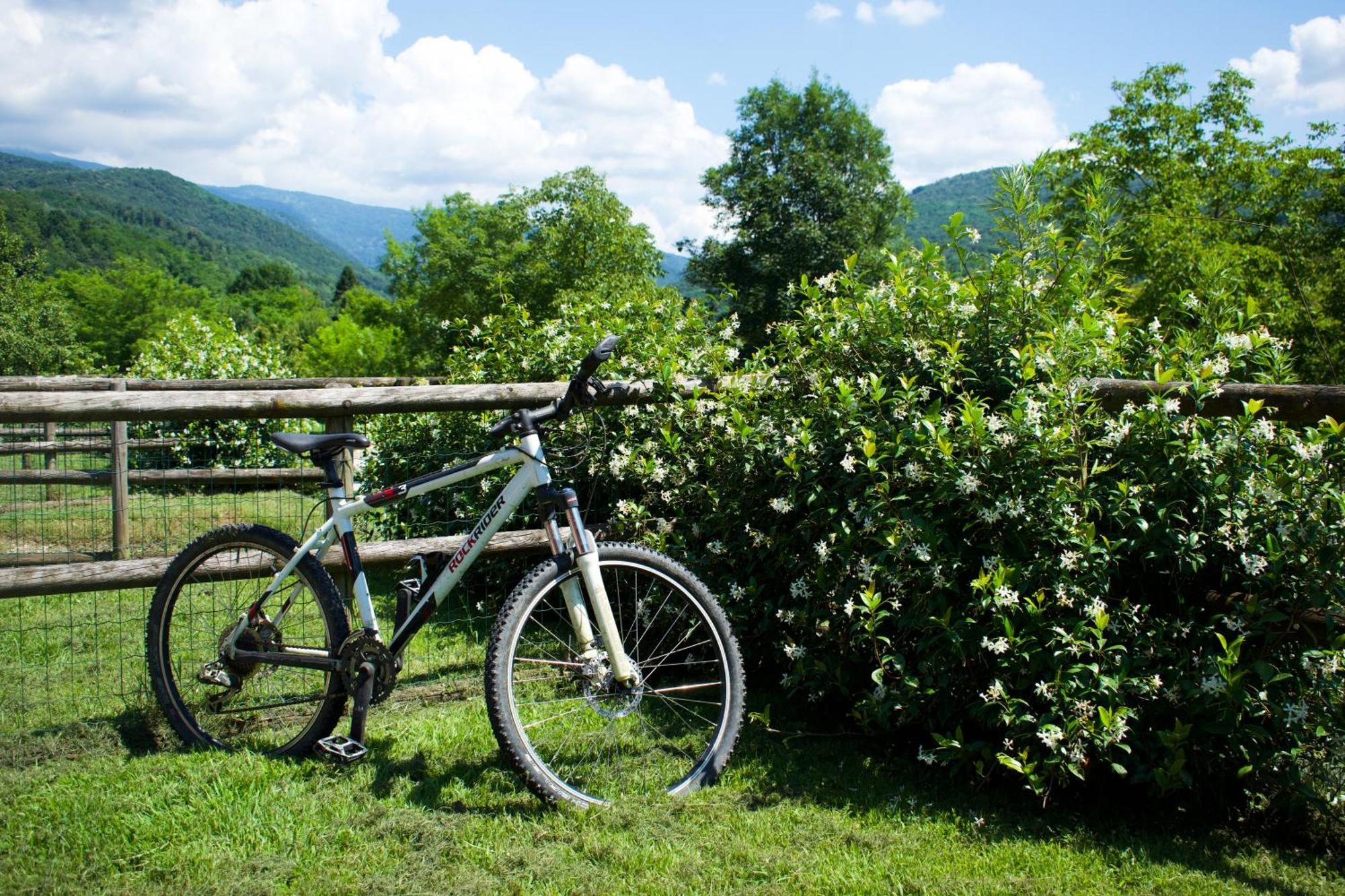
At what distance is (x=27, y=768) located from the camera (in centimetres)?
319

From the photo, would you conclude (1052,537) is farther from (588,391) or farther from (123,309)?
(123,309)

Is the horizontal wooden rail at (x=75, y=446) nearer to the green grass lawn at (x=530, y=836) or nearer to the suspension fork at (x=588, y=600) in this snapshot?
the green grass lawn at (x=530, y=836)

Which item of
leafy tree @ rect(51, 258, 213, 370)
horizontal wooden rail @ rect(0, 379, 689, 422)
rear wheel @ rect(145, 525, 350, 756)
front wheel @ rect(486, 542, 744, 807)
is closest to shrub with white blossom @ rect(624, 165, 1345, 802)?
front wheel @ rect(486, 542, 744, 807)

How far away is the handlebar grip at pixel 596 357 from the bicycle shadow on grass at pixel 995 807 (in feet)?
5.20

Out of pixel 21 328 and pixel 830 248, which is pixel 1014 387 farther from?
pixel 21 328

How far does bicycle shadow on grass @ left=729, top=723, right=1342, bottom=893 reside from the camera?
9.18ft

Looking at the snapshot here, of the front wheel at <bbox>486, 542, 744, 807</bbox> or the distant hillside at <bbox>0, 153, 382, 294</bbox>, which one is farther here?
the distant hillside at <bbox>0, 153, 382, 294</bbox>

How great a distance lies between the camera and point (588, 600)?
3.05m

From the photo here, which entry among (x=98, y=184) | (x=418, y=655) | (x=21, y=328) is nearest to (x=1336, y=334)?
(x=418, y=655)

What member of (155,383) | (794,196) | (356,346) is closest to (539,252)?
(794,196)

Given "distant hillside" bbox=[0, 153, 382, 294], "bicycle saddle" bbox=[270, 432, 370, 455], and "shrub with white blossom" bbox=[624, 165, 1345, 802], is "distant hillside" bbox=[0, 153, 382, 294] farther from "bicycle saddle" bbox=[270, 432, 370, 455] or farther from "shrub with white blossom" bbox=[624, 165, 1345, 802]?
"shrub with white blossom" bbox=[624, 165, 1345, 802]

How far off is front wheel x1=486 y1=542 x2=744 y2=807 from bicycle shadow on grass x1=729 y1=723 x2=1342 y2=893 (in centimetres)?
27

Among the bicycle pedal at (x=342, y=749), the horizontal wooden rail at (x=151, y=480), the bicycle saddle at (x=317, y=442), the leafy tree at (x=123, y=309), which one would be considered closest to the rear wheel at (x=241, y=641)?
the bicycle pedal at (x=342, y=749)

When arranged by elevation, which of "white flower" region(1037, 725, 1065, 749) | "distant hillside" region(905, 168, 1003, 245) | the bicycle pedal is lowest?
the bicycle pedal
